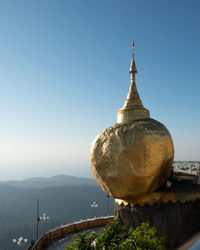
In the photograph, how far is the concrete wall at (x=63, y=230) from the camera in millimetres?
18495

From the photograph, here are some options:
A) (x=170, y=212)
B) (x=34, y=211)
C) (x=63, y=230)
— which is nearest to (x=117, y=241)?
(x=170, y=212)

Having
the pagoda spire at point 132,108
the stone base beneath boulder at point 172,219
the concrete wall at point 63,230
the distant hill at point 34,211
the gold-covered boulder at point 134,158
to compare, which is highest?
the pagoda spire at point 132,108

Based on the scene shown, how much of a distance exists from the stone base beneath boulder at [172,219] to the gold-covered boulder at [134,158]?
48.3 inches

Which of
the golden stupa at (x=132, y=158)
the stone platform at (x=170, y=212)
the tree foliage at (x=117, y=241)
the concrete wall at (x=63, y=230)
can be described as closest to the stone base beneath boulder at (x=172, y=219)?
the stone platform at (x=170, y=212)

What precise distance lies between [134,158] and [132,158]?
118mm

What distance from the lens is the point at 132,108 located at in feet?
51.7

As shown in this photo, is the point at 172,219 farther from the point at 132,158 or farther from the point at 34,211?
the point at 34,211

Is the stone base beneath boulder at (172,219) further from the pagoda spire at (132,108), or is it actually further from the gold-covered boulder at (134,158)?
the pagoda spire at (132,108)

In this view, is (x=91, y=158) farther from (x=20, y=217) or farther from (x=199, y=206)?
(x=20, y=217)

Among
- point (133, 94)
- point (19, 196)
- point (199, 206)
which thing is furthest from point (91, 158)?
point (19, 196)

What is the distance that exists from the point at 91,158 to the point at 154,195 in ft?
15.4

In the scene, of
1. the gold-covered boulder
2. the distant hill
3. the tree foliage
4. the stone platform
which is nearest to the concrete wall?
the stone platform

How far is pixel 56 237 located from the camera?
20750mm

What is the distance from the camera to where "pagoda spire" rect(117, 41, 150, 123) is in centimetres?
1534
